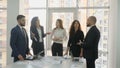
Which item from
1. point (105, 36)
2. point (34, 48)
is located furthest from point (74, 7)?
point (34, 48)

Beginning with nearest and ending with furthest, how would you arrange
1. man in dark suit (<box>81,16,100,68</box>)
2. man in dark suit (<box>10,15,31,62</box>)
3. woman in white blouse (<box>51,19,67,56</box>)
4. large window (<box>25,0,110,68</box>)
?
man in dark suit (<box>10,15,31,62</box>), man in dark suit (<box>81,16,100,68</box>), woman in white blouse (<box>51,19,67,56</box>), large window (<box>25,0,110,68</box>)

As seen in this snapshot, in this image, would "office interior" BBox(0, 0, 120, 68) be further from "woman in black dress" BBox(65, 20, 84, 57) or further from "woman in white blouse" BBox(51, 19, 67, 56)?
"woman in black dress" BBox(65, 20, 84, 57)

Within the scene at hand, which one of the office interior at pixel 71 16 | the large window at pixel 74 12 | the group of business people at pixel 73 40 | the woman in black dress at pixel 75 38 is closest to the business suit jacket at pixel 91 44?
the group of business people at pixel 73 40

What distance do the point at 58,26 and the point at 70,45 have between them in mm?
614

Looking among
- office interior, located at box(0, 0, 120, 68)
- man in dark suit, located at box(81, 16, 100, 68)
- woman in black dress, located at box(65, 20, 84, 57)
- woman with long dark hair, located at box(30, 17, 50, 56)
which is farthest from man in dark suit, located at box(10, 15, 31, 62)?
office interior, located at box(0, 0, 120, 68)

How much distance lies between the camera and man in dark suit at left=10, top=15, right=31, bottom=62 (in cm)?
435

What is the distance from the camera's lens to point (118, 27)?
6.31 m

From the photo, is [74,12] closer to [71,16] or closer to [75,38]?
[71,16]

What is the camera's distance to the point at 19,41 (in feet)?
14.8

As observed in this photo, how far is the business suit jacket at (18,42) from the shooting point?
171 inches

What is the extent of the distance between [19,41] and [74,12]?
308cm

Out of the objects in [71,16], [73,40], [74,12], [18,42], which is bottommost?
[73,40]

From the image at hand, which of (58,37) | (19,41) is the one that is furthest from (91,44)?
(58,37)

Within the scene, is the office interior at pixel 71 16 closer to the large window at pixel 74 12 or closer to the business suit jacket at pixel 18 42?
the large window at pixel 74 12
